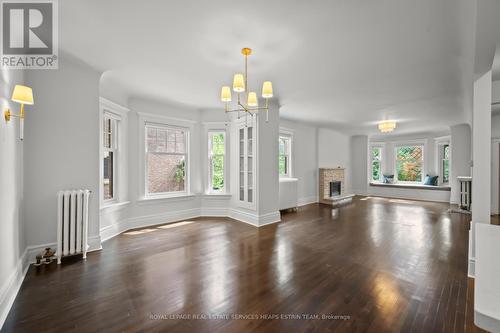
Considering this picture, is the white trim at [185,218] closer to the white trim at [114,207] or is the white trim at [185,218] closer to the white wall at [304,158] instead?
the white trim at [114,207]

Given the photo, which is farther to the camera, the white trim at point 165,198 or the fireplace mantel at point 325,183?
the fireplace mantel at point 325,183

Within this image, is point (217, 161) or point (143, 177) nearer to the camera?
point (143, 177)

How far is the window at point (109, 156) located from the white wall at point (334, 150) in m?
6.40

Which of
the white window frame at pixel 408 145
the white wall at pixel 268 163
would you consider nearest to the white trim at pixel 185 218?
the white wall at pixel 268 163

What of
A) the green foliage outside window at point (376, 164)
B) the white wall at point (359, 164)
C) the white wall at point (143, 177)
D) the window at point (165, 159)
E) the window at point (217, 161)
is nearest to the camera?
the white wall at point (143, 177)

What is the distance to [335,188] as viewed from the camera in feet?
27.0

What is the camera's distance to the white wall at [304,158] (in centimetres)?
708

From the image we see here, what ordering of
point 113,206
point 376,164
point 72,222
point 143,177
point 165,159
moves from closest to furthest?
point 72,222
point 113,206
point 143,177
point 165,159
point 376,164

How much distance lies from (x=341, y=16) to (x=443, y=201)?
8.89 metres

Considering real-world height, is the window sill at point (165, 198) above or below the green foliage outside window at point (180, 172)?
below

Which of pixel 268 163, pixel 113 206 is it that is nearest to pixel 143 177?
pixel 113 206

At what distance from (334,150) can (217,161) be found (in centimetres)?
530

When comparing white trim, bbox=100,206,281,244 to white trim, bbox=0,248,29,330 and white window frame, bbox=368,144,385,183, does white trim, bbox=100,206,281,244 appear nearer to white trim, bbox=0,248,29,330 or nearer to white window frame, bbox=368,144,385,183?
white trim, bbox=0,248,29,330

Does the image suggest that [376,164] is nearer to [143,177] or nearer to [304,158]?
[304,158]
